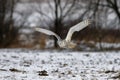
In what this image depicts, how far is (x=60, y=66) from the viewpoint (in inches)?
628

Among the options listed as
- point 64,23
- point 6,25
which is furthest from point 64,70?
point 6,25

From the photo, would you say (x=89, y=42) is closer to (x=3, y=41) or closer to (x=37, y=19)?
(x=3, y=41)

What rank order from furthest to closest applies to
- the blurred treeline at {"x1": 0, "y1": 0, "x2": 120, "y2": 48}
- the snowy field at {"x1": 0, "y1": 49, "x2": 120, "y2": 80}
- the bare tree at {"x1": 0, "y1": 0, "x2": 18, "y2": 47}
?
the bare tree at {"x1": 0, "y1": 0, "x2": 18, "y2": 47} → the blurred treeline at {"x1": 0, "y1": 0, "x2": 120, "y2": 48} → the snowy field at {"x1": 0, "y1": 49, "x2": 120, "y2": 80}

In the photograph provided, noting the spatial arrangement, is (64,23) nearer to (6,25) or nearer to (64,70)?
(6,25)

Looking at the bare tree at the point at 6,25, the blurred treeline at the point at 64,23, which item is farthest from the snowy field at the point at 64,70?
the bare tree at the point at 6,25

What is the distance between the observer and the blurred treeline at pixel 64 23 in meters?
30.9

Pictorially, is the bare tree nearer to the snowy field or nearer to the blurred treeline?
the blurred treeline

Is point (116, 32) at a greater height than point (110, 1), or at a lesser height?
lesser

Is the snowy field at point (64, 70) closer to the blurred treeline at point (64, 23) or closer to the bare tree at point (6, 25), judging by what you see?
the blurred treeline at point (64, 23)

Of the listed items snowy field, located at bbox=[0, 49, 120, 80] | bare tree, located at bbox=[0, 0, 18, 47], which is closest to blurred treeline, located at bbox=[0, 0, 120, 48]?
bare tree, located at bbox=[0, 0, 18, 47]

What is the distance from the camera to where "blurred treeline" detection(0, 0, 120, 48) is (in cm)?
3089

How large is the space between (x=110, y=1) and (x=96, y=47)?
298 cm

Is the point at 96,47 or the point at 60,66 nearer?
the point at 60,66

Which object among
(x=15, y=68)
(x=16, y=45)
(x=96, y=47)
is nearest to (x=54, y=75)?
(x=15, y=68)
